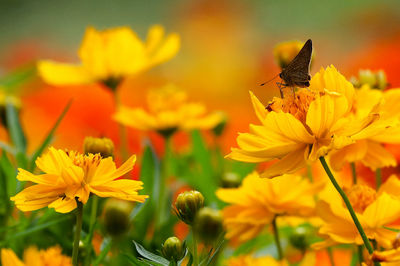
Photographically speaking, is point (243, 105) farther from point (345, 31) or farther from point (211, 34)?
point (345, 31)

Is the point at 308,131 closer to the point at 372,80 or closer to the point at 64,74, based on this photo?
the point at 372,80

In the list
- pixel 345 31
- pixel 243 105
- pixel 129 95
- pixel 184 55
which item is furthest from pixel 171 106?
pixel 345 31

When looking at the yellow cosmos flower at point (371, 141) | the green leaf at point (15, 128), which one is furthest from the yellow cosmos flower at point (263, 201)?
the green leaf at point (15, 128)

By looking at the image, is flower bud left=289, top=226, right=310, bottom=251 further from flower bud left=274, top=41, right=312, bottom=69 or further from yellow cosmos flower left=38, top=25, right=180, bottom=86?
yellow cosmos flower left=38, top=25, right=180, bottom=86

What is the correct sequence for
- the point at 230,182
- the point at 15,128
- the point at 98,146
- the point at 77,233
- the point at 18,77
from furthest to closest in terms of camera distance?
the point at 18,77
the point at 15,128
the point at 230,182
the point at 98,146
the point at 77,233

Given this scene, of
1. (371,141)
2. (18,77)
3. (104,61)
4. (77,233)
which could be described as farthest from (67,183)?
(18,77)

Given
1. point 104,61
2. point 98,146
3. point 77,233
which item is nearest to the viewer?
point 77,233
